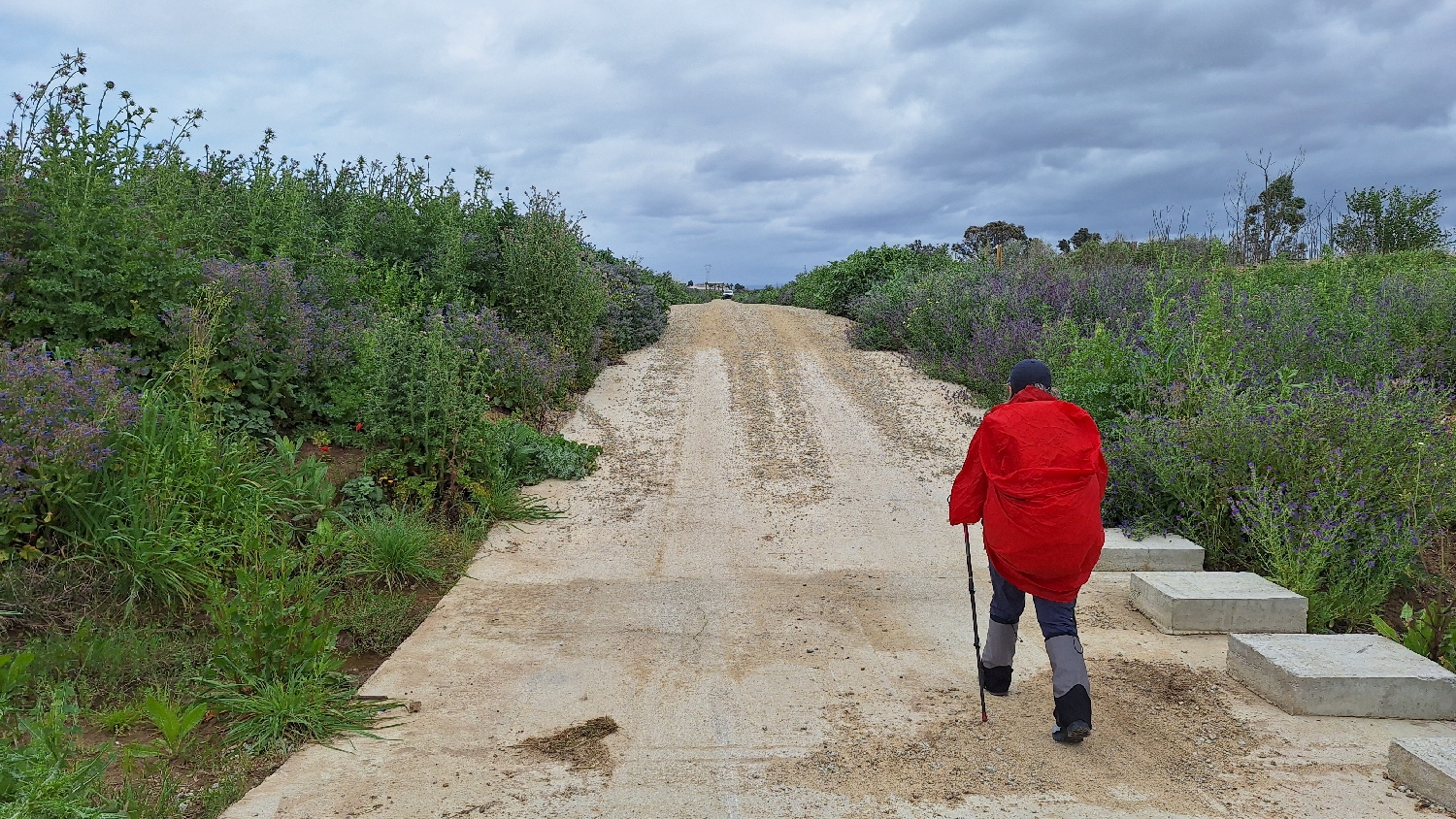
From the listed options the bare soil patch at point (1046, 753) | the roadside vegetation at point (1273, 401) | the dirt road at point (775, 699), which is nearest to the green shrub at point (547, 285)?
the dirt road at point (775, 699)

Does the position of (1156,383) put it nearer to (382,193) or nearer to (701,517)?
(701,517)

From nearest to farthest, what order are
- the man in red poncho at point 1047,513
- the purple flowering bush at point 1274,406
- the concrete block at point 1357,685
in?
the man in red poncho at point 1047,513, the concrete block at point 1357,685, the purple flowering bush at point 1274,406

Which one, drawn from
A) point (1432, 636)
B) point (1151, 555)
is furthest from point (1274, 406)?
point (1432, 636)

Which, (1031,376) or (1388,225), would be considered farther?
(1388,225)

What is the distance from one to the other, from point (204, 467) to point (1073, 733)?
4.99 m

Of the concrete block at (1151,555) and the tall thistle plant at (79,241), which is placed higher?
the tall thistle plant at (79,241)

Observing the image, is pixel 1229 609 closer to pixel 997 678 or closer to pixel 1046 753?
pixel 997 678

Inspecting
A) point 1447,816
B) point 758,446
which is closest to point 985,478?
point 1447,816

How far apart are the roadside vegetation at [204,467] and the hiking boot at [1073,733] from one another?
301 centimetres

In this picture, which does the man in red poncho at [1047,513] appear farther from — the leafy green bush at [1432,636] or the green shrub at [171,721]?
the green shrub at [171,721]

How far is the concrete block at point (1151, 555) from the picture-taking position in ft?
21.0

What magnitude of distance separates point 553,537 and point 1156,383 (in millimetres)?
5312

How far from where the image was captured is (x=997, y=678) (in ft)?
14.7

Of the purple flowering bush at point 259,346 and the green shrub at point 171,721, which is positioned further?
the purple flowering bush at point 259,346
